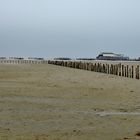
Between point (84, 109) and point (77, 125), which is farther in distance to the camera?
point (84, 109)

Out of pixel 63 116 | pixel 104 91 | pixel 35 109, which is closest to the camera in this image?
pixel 63 116

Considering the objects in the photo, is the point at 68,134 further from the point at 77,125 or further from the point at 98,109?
the point at 98,109

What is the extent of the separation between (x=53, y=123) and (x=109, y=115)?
1955 millimetres

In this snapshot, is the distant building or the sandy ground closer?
the sandy ground

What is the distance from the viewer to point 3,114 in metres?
11.6

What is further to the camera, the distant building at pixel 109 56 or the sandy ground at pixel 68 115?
the distant building at pixel 109 56

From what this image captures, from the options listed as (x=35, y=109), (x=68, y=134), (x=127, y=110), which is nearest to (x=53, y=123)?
(x=68, y=134)

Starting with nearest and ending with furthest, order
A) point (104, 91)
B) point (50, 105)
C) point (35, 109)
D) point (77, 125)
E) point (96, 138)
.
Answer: point (96, 138) < point (77, 125) < point (35, 109) < point (50, 105) < point (104, 91)

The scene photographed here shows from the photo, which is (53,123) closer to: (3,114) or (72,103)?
(3,114)

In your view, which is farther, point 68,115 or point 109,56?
point 109,56

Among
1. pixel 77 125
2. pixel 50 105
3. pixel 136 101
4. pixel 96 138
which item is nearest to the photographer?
pixel 96 138

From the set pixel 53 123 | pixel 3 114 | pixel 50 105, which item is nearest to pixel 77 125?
pixel 53 123

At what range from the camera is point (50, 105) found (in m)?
13.7

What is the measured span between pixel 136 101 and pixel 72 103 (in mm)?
2271
